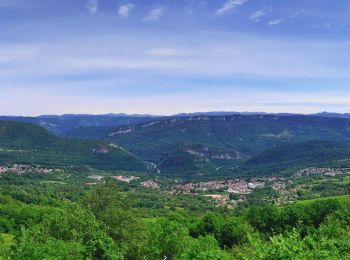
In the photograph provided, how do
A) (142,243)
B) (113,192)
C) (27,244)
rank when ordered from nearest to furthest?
(27,244) → (142,243) → (113,192)

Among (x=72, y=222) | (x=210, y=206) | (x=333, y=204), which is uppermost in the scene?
(x=72, y=222)

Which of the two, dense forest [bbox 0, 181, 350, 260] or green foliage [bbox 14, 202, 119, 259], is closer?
dense forest [bbox 0, 181, 350, 260]

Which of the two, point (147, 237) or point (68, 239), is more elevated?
point (68, 239)

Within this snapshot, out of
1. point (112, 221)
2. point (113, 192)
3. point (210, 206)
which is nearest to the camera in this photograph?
point (112, 221)

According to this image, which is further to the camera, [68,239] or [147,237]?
[147,237]

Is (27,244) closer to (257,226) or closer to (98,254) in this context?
(98,254)

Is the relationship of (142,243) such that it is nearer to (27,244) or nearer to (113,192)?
(113,192)

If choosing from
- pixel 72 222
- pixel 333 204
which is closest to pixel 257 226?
pixel 333 204

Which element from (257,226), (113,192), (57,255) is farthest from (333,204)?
(57,255)

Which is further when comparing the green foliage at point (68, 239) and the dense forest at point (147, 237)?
the green foliage at point (68, 239)

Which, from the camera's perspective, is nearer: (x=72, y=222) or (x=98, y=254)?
(x=98, y=254)

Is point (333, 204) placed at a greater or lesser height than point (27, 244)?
lesser
